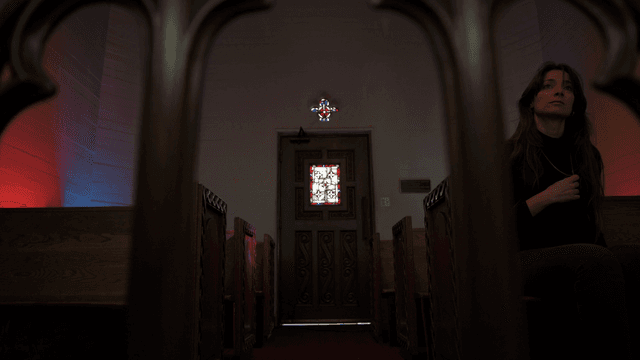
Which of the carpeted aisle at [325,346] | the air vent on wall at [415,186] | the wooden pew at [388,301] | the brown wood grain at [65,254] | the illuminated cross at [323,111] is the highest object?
the illuminated cross at [323,111]

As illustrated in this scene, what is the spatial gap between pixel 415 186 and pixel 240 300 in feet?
8.53

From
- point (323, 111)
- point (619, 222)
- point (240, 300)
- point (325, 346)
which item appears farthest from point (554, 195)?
point (323, 111)

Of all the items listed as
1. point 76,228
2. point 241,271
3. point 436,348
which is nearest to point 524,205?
point 436,348

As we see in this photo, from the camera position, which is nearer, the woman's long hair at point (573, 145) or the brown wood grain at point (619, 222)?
the woman's long hair at point (573, 145)

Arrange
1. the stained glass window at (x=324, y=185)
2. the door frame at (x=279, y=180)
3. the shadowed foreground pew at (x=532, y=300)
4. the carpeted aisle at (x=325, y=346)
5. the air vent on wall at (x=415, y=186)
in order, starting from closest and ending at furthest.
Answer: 1. the shadowed foreground pew at (x=532, y=300)
2. the carpeted aisle at (x=325, y=346)
3. the door frame at (x=279, y=180)
4. the air vent on wall at (x=415, y=186)
5. the stained glass window at (x=324, y=185)

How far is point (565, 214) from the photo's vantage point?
3.32ft

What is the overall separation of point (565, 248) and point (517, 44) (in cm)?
386

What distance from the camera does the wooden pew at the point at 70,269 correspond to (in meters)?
1.47

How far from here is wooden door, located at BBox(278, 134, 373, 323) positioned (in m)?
3.93

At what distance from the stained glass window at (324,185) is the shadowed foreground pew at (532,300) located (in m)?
2.75

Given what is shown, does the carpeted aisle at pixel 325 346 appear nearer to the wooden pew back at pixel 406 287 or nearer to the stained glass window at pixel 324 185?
the wooden pew back at pixel 406 287

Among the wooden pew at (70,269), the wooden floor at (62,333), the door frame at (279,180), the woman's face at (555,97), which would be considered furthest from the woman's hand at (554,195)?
the door frame at (279,180)

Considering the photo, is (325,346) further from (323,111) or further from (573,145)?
(323,111)

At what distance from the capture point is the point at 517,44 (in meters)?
4.08
